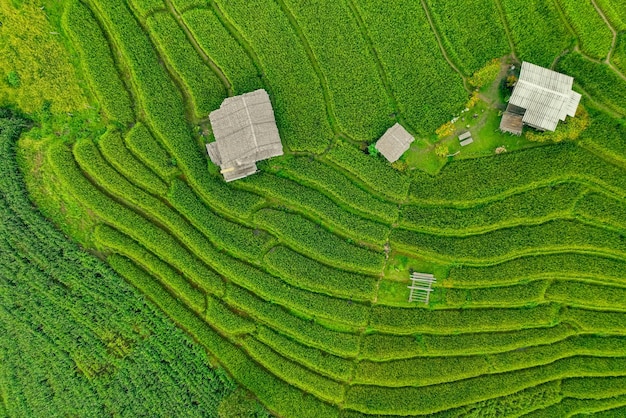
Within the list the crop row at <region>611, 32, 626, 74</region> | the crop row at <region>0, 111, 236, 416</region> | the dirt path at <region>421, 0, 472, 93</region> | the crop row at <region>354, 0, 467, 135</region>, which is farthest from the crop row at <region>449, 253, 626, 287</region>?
the crop row at <region>0, 111, 236, 416</region>

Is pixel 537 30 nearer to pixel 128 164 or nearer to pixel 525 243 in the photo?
pixel 525 243

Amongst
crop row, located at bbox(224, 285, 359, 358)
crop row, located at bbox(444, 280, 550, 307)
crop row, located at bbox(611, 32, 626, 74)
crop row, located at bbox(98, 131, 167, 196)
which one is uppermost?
crop row, located at bbox(611, 32, 626, 74)

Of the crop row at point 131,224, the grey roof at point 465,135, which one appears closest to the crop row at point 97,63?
the crop row at point 131,224

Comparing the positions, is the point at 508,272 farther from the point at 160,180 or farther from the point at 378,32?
the point at 160,180

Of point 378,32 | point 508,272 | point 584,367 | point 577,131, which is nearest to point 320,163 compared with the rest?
point 378,32

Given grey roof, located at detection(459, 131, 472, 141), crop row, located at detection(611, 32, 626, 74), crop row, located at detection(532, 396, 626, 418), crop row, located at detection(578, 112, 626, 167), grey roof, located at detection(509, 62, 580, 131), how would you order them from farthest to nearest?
1. crop row, located at detection(532, 396, 626, 418)
2. grey roof, located at detection(459, 131, 472, 141)
3. crop row, located at detection(578, 112, 626, 167)
4. crop row, located at detection(611, 32, 626, 74)
5. grey roof, located at detection(509, 62, 580, 131)

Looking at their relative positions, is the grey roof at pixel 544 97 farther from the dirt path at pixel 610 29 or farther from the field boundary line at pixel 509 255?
the field boundary line at pixel 509 255

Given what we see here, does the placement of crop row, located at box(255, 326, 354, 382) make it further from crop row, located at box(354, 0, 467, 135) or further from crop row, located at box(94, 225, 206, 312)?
crop row, located at box(354, 0, 467, 135)
